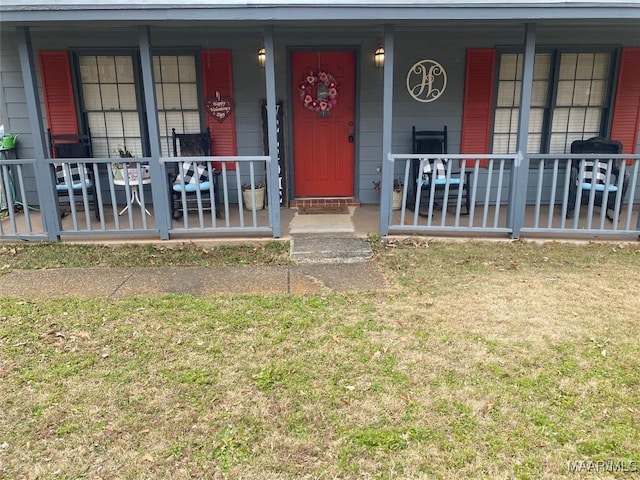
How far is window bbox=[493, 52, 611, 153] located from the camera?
20.7ft

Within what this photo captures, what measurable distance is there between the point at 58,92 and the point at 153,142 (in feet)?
7.47

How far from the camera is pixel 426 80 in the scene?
6312 millimetres

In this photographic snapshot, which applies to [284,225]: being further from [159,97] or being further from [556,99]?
[556,99]

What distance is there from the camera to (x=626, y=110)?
6398 millimetres

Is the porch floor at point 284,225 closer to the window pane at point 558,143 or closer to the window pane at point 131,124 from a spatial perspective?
the window pane at point 558,143

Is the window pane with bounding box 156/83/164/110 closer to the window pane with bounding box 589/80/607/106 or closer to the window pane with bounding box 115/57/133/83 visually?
the window pane with bounding box 115/57/133/83

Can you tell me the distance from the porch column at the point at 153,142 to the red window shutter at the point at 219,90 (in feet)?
4.45

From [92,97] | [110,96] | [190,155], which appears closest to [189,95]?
[190,155]

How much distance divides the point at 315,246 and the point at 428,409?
103 inches

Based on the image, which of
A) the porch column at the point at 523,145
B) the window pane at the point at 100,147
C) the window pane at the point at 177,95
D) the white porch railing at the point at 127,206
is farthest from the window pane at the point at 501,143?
the window pane at the point at 100,147

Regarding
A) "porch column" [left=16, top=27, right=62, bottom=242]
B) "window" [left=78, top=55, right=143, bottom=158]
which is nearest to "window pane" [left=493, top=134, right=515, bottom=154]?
"window" [left=78, top=55, right=143, bottom=158]

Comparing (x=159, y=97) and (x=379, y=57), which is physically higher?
(x=379, y=57)

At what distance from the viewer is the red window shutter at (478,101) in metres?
6.22

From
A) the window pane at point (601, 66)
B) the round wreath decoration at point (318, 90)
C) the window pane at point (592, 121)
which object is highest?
the window pane at point (601, 66)
